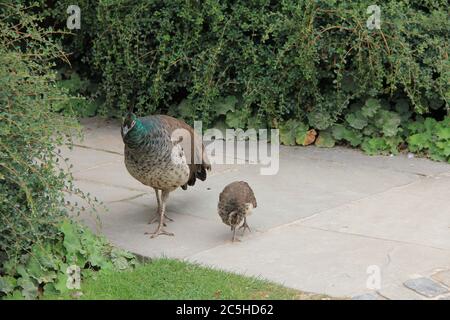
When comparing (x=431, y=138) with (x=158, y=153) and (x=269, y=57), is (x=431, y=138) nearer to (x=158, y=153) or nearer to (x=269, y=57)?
(x=269, y=57)

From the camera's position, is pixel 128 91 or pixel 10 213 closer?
pixel 10 213

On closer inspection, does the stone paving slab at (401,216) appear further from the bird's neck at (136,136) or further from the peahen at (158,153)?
the bird's neck at (136,136)

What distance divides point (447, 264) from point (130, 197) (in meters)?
3.00

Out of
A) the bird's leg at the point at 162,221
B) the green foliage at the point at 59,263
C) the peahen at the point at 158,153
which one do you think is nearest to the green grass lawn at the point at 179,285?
the green foliage at the point at 59,263

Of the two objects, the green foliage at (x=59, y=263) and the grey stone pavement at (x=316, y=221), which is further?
the grey stone pavement at (x=316, y=221)

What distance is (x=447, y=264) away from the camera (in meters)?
6.16

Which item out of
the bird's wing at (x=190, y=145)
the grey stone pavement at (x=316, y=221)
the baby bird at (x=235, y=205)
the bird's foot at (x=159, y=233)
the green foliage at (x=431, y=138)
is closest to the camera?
the grey stone pavement at (x=316, y=221)

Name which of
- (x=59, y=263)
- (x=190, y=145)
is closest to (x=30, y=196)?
(x=59, y=263)

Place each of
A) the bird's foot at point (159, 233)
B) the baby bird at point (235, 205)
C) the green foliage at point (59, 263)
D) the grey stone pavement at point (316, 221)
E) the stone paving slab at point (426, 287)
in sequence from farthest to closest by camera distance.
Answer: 1. the bird's foot at point (159, 233)
2. the baby bird at point (235, 205)
3. the grey stone pavement at point (316, 221)
4. the green foliage at point (59, 263)
5. the stone paving slab at point (426, 287)

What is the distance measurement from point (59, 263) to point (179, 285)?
877mm

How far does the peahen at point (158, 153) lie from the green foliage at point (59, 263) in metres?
0.67

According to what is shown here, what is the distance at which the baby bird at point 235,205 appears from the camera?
671 cm

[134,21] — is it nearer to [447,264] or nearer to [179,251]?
[179,251]

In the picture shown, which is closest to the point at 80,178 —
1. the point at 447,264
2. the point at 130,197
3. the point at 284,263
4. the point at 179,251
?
the point at 130,197
